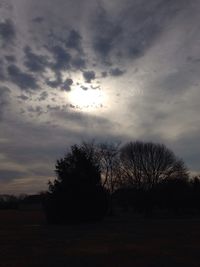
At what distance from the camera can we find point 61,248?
21.4m

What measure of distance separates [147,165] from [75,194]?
Result: 37835mm

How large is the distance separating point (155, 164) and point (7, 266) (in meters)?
68.1

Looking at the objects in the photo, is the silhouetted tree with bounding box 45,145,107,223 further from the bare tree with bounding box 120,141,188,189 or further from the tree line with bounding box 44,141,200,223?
the bare tree with bounding box 120,141,188,189

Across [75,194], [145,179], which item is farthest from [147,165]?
[75,194]

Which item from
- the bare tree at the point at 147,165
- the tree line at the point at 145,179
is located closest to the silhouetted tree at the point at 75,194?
the tree line at the point at 145,179

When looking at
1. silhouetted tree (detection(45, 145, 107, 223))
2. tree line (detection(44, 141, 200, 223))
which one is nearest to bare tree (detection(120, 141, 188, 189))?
tree line (detection(44, 141, 200, 223))

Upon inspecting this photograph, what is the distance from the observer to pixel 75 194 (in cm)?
4572

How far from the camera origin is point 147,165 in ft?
267

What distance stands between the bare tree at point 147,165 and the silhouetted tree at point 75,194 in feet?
104

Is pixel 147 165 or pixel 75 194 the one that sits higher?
pixel 147 165

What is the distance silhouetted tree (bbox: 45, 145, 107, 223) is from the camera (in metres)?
45.3

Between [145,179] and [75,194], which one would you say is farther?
[145,179]

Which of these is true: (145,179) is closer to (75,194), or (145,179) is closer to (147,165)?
(147,165)

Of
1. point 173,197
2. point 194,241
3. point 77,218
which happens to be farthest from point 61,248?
point 173,197
